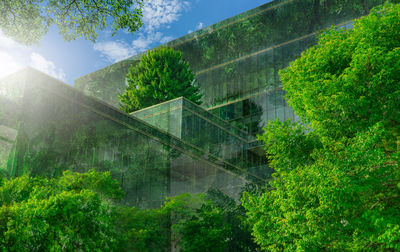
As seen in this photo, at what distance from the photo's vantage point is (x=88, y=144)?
2080 cm

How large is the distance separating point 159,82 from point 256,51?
9.67 m

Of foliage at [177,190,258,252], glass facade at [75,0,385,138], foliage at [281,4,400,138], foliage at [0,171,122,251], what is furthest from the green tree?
foliage at [0,171,122,251]

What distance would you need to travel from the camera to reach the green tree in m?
38.0

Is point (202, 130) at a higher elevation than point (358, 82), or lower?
higher


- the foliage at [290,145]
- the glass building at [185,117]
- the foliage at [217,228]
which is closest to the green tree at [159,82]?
the glass building at [185,117]

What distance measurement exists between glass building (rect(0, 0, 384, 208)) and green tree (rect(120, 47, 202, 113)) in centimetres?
408

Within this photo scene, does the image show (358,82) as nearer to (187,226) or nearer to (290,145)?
(290,145)

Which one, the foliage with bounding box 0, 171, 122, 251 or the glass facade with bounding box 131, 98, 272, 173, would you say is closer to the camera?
the foliage with bounding box 0, 171, 122, 251

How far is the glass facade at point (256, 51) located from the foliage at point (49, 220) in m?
24.5

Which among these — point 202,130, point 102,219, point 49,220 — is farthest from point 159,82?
point 49,220

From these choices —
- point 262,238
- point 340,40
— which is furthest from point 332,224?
point 340,40

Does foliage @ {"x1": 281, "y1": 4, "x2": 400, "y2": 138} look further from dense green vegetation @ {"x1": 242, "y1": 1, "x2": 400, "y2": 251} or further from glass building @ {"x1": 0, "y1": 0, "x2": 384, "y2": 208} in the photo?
glass building @ {"x1": 0, "y1": 0, "x2": 384, "y2": 208}

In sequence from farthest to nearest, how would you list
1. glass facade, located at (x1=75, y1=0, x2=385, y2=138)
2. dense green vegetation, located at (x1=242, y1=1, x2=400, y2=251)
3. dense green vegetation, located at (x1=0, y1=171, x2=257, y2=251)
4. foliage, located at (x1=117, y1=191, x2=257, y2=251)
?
glass facade, located at (x1=75, y1=0, x2=385, y2=138), foliage, located at (x1=117, y1=191, x2=257, y2=251), dense green vegetation, located at (x1=242, y1=1, x2=400, y2=251), dense green vegetation, located at (x1=0, y1=171, x2=257, y2=251)

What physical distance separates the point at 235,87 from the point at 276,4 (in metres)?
8.55
